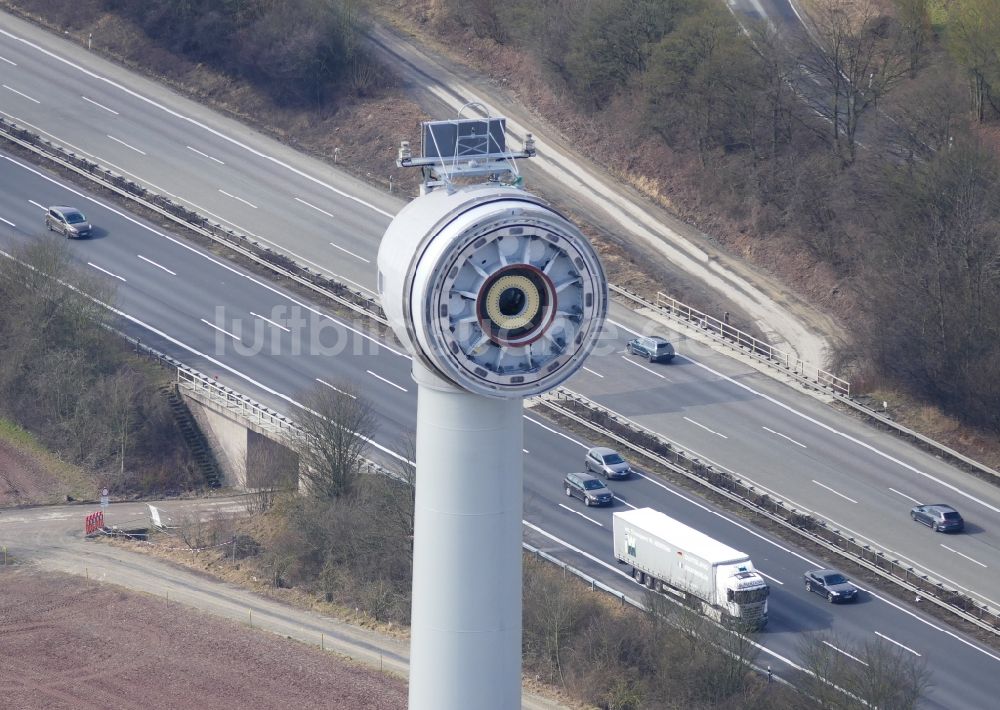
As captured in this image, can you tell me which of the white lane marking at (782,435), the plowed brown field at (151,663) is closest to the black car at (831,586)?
the white lane marking at (782,435)

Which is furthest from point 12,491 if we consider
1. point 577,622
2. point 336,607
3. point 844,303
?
point 844,303

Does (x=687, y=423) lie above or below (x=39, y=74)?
below

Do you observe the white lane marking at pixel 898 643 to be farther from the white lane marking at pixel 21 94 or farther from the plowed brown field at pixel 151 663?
the white lane marking at pixel 21 94

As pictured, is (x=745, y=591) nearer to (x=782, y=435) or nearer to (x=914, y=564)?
(x=914, y=564)

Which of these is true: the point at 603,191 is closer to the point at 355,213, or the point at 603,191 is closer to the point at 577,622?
the point at 355,213

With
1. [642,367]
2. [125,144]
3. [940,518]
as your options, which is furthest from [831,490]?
[125,144]

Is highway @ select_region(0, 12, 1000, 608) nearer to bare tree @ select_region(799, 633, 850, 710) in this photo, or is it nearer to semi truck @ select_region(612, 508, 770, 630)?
semi truck @ select_region(612, 508, 770, 630)

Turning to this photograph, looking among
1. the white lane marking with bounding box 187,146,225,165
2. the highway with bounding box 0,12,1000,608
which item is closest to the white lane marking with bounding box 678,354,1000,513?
the highway with bounding box 0,12,1000,608

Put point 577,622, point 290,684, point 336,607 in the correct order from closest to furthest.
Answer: point 290,684, point 577,622, point 336,607
